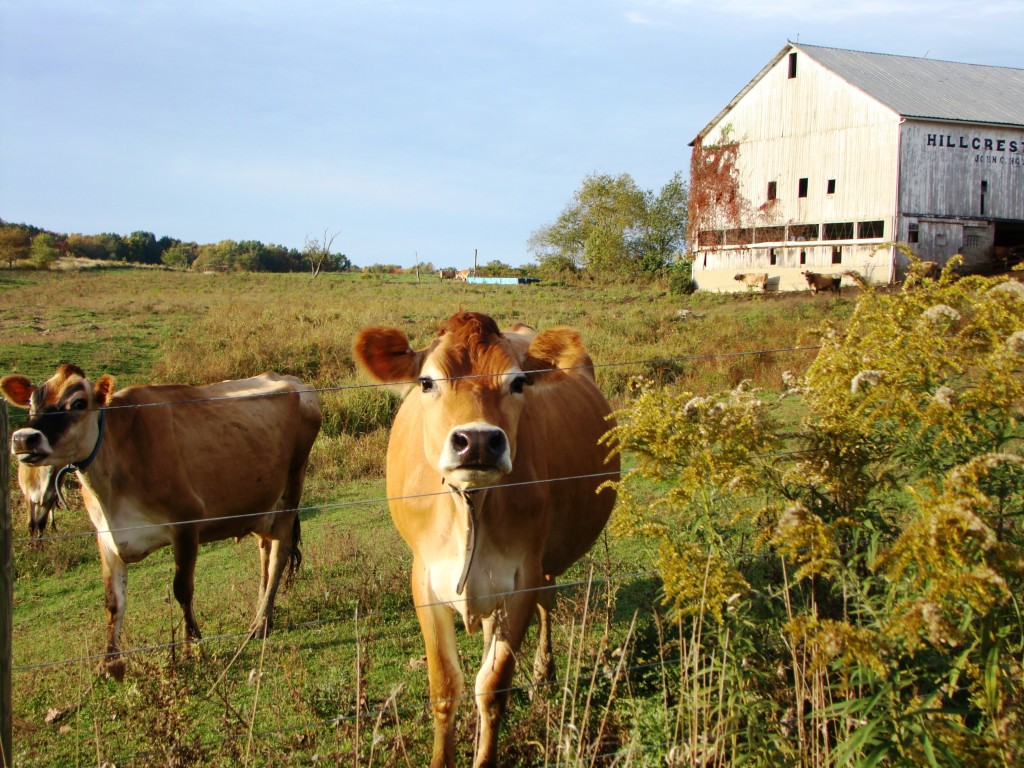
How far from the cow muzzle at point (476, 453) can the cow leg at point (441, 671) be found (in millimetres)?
1022

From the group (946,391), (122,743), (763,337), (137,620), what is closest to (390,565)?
(137,620)

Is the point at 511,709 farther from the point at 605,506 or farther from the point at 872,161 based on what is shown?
the point at 872,161

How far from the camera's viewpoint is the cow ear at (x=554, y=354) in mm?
4844

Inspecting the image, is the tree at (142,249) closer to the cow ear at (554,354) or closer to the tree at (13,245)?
the tree at (13,245)

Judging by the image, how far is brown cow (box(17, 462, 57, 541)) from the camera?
7.18 m

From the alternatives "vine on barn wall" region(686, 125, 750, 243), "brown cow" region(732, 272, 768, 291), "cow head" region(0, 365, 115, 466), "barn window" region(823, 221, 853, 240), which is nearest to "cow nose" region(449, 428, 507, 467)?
"cow head" region(0, 365, 115, 466)

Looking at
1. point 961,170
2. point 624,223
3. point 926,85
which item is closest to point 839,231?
point 961,170

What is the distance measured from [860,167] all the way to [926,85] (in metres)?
5.85

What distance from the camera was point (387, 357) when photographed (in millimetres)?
4816

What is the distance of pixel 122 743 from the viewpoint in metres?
4.91

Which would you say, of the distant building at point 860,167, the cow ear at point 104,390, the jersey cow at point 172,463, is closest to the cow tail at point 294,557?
the jersey cow at point 172,463

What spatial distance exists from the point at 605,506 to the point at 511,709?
68.1 inches

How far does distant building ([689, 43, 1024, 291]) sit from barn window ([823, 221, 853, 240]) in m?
0.04

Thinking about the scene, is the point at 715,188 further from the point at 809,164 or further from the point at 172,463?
the point at 172,463
